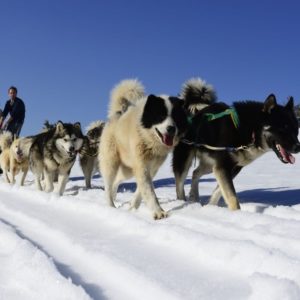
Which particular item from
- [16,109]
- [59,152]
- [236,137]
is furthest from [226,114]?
[16,109]

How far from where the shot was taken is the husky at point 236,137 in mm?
4562

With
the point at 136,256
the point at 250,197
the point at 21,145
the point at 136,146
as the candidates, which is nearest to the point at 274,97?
the point at 136,146

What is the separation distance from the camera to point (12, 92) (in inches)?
380

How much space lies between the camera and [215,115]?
5.06m

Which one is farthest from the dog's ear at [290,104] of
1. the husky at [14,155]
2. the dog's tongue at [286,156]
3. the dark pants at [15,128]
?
the dark pants at [15,128]

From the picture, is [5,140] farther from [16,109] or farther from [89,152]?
[89,152]

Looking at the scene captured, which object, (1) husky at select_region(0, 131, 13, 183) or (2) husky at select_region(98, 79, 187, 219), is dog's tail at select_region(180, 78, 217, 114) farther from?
(1) husky at select_region(0, 131, 13, 183)

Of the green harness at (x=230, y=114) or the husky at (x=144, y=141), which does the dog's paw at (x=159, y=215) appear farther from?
the green harness at (x=230, y=114)

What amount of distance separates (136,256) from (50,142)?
5334 mm

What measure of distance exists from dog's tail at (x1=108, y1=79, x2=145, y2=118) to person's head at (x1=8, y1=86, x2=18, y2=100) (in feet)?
15.2

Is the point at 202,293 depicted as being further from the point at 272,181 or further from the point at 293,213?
the point at 272,181

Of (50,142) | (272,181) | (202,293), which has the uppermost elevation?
(50,142)

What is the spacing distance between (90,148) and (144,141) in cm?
407

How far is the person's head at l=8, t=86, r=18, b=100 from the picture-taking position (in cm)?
962
